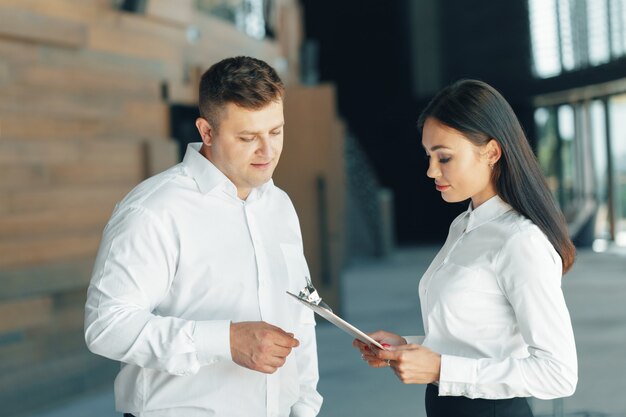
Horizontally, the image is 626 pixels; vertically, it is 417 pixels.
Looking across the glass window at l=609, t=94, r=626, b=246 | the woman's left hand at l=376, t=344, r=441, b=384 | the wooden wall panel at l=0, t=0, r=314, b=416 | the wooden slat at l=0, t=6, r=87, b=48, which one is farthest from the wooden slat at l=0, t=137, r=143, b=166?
the glass window at l=609, t=94, r=626, b=246

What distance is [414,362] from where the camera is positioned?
1551 millimetres

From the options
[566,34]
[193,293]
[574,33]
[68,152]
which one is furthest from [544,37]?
[193,293]

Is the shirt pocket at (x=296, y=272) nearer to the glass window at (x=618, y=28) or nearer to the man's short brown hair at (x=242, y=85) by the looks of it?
the man's short brown hair at (x=242, y=85)

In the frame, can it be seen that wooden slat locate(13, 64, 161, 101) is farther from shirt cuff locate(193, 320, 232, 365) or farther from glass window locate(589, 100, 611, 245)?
glass window locate(589, 100, 611, 245)

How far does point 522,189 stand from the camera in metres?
1.67

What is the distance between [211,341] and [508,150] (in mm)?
669

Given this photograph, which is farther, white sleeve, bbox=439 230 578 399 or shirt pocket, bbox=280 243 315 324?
shirt pocket, bbox=280 243 315 324

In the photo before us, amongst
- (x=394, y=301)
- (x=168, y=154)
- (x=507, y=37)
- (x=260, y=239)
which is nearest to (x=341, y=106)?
(x=507, y=37)

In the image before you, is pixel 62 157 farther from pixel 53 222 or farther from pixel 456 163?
pixel 456 163

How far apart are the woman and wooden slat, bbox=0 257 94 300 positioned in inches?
115

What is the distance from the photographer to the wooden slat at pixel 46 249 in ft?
13.8

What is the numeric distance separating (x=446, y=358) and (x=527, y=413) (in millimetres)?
223

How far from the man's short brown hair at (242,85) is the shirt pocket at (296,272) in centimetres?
34

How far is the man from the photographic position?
5.24 feet
